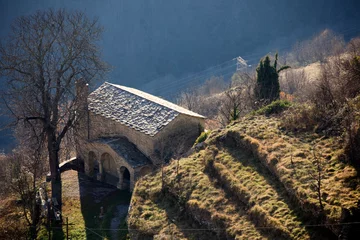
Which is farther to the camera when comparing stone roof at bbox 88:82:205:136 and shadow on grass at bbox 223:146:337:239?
stone roof at bbox 88:82:205:136

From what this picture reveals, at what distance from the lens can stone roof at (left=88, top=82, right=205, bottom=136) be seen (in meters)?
26.5

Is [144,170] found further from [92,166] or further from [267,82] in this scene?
[267,82]

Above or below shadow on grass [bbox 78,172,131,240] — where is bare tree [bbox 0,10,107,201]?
above

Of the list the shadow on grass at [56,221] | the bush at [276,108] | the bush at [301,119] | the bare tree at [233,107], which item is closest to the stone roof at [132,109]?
the bare tree at [233,107]

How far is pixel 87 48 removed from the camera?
93.8ft

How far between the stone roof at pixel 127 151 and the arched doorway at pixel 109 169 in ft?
5.49

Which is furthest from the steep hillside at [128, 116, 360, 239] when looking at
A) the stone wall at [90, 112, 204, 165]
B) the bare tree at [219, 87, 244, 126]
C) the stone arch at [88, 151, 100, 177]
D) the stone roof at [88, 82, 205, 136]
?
the stone arch at [88, 151, 100, 177]

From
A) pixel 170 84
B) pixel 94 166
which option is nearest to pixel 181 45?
pixel 170 84

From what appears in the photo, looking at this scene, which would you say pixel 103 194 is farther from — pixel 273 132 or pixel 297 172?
pixel 297 172

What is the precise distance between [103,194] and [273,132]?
1255 centimetres

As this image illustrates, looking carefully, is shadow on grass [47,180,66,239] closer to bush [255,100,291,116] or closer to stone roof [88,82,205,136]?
stone roof [88,82,205,136]

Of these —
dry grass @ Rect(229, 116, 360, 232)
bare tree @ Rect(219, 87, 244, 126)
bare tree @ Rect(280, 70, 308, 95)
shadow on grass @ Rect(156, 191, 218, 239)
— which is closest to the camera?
dry grass @ Rect(229, 116, 360, 232)

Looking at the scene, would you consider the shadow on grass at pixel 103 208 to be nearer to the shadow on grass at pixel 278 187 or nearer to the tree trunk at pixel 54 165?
the tree trunk at pixel 54 165

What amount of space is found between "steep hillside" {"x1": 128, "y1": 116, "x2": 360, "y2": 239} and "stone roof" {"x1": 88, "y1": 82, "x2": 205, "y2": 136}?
4.30m
